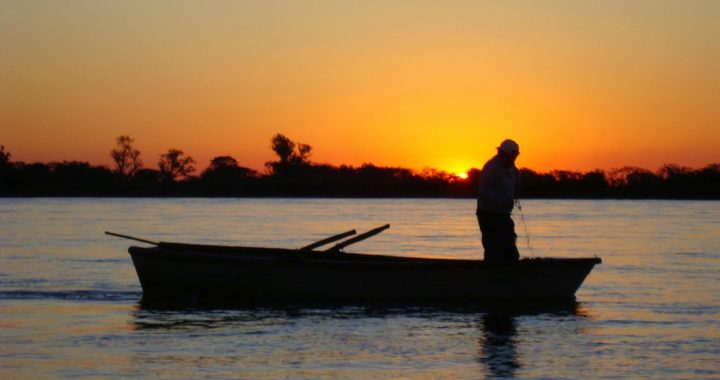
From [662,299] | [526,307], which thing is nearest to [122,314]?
[526,307]

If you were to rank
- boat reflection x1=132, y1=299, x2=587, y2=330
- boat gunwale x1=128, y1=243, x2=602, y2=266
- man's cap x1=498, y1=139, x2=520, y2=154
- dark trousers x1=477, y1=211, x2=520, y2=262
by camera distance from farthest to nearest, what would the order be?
1. boat gunwale x1=128, y1=243, x2=602, y2=266
2. dark trousers x1=477, y1=211, x2=520, y2=262
3. man's cap x1=498, y1=139, x2=520, y2=154
4. boat reflection x1=132, y1=299, x2=587, y2=330

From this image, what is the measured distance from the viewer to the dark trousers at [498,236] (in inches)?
636

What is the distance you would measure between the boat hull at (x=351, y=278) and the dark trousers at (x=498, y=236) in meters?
0.15

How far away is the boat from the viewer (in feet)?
53.6

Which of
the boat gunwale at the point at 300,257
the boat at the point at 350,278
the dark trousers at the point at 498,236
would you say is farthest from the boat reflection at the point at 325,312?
the dark trousers at the point at 498,236

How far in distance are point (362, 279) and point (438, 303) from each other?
46.1 inches

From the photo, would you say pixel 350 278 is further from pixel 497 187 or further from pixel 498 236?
pixel 497 187

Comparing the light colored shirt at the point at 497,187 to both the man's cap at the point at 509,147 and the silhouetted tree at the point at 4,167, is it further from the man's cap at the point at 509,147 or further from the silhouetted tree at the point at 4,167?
the silhouetted tree at the point at 4,167

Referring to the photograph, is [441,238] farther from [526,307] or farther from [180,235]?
[526,307]

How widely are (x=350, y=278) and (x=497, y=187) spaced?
99.4 inches

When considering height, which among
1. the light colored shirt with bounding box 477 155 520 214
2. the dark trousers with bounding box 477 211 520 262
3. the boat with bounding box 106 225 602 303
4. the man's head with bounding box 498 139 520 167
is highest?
the man's head with bounding box 498 139 520 167

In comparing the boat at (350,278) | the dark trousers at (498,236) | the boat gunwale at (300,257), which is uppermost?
the dark trousers at (498,236)

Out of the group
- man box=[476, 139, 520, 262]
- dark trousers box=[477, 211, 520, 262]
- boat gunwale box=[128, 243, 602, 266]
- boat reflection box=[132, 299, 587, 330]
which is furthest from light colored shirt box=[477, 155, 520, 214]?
boat reflection box=[132, 299, 587, 330]

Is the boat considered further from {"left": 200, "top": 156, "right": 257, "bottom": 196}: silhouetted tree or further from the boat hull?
{"left": 200, "top": 156, "right": 257, "bottom": 196}: silhouetted tree
